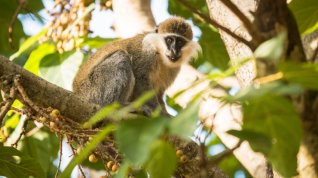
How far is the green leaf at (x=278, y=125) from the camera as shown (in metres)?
1.70

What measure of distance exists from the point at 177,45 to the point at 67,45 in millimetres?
2360

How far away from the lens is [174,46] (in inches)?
316

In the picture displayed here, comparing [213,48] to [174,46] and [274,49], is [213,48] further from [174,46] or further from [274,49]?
[274,49]

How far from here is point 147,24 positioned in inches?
300

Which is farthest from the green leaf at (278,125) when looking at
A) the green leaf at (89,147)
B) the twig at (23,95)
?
the twig at (23,95)

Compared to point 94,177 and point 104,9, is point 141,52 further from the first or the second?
point 94,177

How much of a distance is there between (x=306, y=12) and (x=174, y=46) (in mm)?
5136

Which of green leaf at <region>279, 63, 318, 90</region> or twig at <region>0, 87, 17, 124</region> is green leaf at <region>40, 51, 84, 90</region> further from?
green leaf at <region>279, 63, 318, 90</region>

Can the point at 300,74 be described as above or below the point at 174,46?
above

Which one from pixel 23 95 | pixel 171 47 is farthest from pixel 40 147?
pixel 23 95

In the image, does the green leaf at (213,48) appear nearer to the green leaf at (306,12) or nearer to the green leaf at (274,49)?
the green leaf at (306,12)

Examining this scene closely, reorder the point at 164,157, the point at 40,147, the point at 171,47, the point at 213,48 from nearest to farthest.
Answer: the point at 164,157 < the point at 40,147 < the point at 171,47 < the point at 213,48

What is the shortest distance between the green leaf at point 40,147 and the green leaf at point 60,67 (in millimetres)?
983

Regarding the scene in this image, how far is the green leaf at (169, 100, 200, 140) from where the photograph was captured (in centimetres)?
146
